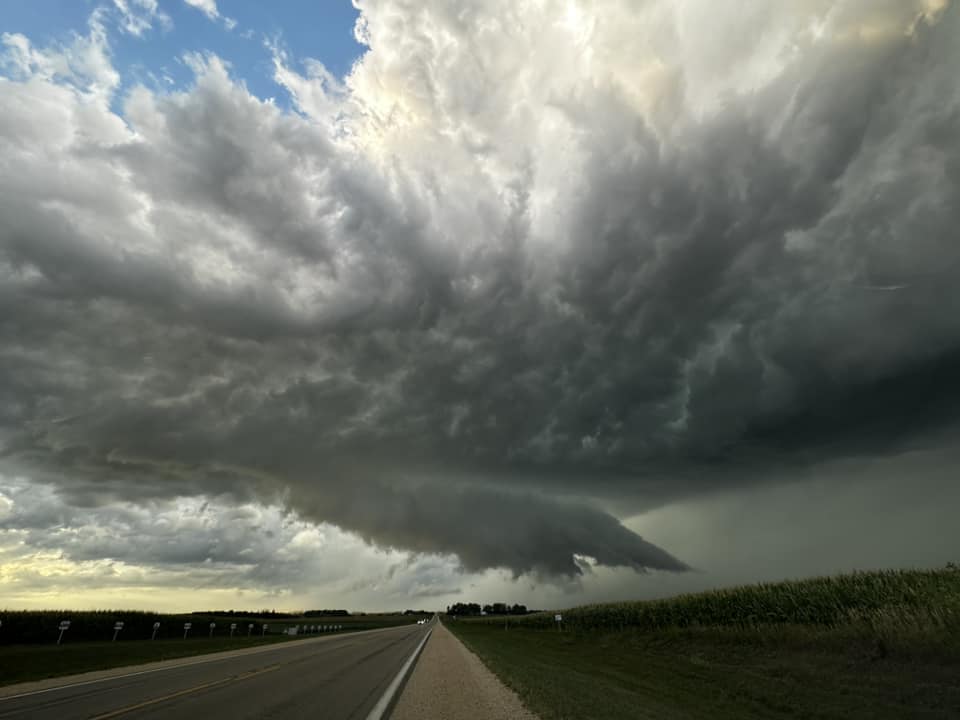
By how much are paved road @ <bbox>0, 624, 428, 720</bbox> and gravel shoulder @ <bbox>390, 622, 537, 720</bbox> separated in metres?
0.94

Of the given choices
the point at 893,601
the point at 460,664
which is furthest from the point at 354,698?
the point at 893,601

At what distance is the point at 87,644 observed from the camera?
1674 inches

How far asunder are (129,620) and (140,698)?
55.2 meters

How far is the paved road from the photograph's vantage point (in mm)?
11490

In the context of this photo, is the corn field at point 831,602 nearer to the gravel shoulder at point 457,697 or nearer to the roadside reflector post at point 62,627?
the gravel shoulder at point 457,697

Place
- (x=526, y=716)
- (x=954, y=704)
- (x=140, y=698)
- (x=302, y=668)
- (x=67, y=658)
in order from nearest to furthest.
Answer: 1. (x=526, y=716)
2. (x=140, y=698)
3. (x=954, y=704)
4. (x=302, y=668)
5. (x=67, y=658)

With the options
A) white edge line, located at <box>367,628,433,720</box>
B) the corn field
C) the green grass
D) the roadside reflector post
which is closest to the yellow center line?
white edge line, located at <box>367,628,433,720</box>

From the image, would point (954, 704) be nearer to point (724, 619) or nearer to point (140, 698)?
point (724, 619)

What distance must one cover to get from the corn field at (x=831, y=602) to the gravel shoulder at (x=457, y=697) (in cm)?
1567

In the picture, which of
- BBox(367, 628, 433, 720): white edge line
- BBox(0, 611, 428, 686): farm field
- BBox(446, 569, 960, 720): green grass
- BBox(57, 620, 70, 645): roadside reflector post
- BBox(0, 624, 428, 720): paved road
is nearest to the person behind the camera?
BBox(367, 628, 433, 720): white edge line

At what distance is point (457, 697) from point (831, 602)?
792 inches

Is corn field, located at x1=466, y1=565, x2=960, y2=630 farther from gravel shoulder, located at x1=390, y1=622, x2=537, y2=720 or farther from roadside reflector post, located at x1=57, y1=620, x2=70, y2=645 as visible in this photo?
roadside reflector post, located at x1=57, y1=620, x2=70, y2=645

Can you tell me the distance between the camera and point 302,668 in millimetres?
22172

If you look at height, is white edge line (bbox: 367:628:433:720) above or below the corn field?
below
